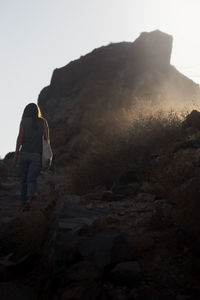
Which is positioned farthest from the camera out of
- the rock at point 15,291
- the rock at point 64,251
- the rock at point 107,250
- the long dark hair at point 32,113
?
the long dark hair at point 32,113

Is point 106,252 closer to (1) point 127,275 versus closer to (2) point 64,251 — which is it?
(1) point 127,275

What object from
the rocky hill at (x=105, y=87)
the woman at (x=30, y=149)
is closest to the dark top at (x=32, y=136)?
the woman at (x=30, y=149)

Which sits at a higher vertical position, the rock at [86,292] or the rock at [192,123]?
the rock at [192,123]

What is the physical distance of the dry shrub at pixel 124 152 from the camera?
23.6 ft

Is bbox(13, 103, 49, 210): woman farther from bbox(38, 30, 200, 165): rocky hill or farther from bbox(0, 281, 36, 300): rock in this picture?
bbox(38, 30, 200, 165): rocky hill

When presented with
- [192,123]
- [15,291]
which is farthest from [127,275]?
[192,123]

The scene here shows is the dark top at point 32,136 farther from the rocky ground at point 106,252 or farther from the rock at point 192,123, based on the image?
the rock at point 192,123

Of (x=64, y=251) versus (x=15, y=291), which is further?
(x=15, y=291)

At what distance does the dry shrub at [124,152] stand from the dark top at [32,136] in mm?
1513

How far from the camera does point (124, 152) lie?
748 centimetres

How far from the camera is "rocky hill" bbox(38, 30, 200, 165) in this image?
70.0ft

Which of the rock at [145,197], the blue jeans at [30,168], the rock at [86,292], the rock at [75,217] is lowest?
the rock at [86,292]

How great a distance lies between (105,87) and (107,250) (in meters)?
21.8

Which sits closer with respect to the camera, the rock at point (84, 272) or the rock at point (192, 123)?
the rock at point (84, 272)
